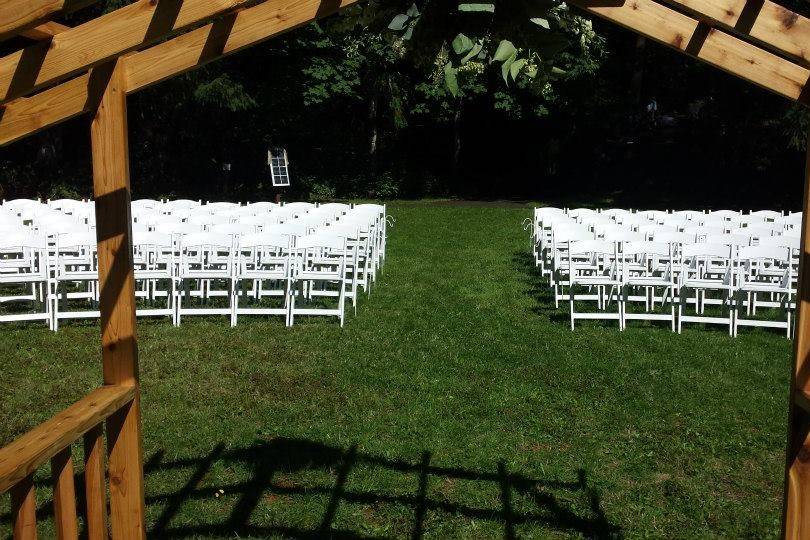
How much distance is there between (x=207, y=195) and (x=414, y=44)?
3631cm

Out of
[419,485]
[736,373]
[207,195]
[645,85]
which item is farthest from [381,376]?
[645,85]

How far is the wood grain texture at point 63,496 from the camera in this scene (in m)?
3.52

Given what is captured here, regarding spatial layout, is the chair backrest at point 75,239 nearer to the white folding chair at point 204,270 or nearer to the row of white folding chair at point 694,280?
the white folding chair at point 204,270

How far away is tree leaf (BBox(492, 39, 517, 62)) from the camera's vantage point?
3447 mm

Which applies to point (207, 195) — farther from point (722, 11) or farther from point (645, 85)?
point (722, 11)

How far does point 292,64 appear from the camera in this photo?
39031mm

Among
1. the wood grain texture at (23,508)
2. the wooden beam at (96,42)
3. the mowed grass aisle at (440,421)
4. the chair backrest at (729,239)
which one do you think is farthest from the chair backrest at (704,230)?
the wood grain texture at (23,508)

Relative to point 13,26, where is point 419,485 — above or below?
below

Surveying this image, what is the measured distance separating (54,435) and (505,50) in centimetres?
227

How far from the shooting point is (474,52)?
11.5 ft

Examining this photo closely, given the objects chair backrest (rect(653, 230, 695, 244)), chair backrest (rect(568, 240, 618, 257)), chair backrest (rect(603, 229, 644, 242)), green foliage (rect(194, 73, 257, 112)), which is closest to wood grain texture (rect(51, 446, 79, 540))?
chair backrest (rect(568, 240, 618, 257))

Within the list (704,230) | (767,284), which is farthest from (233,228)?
(704,230)

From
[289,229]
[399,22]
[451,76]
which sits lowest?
[289,229]

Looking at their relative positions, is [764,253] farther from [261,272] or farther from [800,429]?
[800,429]
